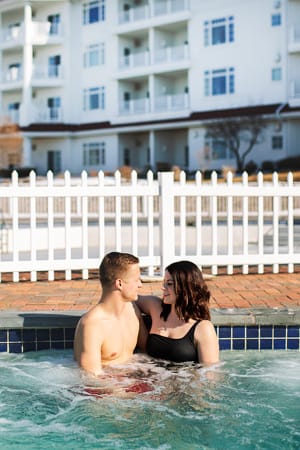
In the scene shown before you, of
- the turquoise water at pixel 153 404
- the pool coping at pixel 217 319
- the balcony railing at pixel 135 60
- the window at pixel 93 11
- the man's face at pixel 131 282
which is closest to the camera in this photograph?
the turquoise water at pixel 153 404

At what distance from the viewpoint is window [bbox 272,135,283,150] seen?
35.7m

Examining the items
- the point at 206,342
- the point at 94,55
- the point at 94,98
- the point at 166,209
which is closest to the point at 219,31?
the point at 94,55

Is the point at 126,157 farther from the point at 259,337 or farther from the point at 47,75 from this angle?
the point at 259,337

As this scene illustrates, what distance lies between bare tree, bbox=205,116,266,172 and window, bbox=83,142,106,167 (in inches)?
357

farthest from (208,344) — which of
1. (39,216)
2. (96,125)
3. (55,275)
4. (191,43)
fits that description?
(96,125)

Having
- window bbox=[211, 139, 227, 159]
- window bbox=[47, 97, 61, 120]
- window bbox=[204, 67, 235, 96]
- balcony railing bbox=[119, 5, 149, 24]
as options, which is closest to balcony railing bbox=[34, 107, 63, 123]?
window bbox=[47, 97, 61, 120]

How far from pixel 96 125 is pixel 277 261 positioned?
116 feet

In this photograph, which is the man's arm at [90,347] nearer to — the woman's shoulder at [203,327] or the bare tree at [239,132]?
the woman's shoulder at [203,327]

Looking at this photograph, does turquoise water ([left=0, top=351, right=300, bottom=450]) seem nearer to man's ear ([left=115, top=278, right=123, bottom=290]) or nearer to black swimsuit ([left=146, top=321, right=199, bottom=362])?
black swimsuit ([left=146, top=321, right=199, bottom=362])

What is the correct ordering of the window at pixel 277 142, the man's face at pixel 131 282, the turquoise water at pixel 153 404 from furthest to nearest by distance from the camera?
the window at pixel 277 142
the man's face at pixel 131 282
the turquoise water at pixel 153 404

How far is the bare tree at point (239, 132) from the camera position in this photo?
114ft

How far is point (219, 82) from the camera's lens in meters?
38.1

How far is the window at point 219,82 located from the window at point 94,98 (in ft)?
25.9

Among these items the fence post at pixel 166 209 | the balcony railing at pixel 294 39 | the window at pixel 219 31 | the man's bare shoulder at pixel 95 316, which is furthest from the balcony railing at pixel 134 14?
the man's bare shoulder at pixel 95 316
